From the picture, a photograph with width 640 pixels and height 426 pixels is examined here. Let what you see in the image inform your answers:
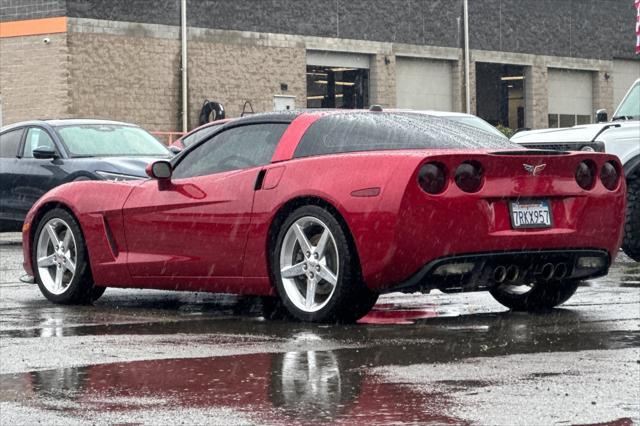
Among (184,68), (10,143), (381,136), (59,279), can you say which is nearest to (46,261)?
(59,279)

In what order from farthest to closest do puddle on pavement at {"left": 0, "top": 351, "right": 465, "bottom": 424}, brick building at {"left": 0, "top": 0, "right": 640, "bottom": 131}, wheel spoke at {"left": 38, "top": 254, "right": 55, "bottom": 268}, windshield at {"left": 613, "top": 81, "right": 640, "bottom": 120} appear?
brick building at {"left": 0, "top": 0, "right": 640, "bottom": 131} → windshield at {"left": 613, "top": 81, "right": 640, "bottom": 120} → wheel spoke at {"left": 38, "top": 254, "right": 55, "bottom": 268} → puddle on pavement at {"left": 0, "top": 351, "right": 465, "bottom": 424}

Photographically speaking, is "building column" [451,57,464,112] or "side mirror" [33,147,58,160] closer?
"side mirror" [33,147,58,160]

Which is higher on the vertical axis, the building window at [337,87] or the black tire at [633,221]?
the building window at [337,87]

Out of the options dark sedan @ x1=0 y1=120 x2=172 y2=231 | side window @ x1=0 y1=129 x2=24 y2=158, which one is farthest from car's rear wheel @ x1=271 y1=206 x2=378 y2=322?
side window @ x1=0 y1=129 x2=24 y2=158

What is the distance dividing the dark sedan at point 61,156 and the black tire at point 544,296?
7.86m

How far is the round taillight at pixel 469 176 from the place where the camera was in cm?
889

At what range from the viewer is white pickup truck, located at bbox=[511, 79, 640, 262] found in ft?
48.5

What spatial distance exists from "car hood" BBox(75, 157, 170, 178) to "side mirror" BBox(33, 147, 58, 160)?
1.23 ft

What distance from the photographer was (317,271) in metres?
9.06

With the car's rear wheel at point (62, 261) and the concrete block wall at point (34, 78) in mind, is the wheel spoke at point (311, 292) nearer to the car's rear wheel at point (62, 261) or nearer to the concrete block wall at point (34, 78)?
the car's rear wheel at point (62, 261)

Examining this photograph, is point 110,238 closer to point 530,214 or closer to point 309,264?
point 309,264

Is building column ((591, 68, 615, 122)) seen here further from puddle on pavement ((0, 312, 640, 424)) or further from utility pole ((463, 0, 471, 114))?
puddle on pavement ((0, 312, 640, 424))

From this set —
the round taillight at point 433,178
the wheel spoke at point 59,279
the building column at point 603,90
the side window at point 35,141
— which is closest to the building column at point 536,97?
the building column at point 603,90

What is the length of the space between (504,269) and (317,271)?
1091 millimetres
